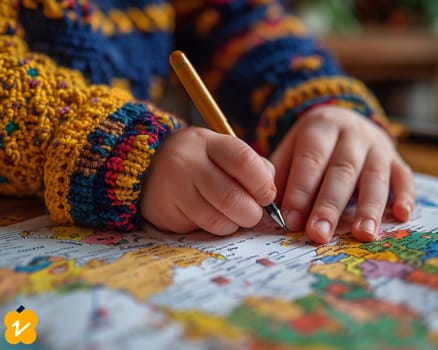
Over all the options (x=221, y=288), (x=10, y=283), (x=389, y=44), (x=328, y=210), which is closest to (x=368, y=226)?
(x=328, y=210)

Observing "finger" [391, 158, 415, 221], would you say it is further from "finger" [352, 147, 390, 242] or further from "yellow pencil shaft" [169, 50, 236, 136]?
"yellow pencil shaft" [169, 50, 236, 136]

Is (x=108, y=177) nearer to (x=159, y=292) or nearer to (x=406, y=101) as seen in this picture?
(x=159, y=292)

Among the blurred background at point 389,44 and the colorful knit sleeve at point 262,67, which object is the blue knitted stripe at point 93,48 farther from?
the blurred background at point 389,44

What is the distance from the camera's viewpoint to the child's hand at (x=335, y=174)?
418 mm

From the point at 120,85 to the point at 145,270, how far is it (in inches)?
13.9

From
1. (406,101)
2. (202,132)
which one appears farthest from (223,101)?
(406,101)

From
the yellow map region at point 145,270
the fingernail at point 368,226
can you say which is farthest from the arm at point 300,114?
the yellow map region at point 145,270

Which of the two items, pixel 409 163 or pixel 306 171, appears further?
pixel 409 163

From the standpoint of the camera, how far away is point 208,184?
1.26 ft

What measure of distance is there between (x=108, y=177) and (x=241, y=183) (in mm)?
102

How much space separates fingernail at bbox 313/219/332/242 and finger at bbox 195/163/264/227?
5cm

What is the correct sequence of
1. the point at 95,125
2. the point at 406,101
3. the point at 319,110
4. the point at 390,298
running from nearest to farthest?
the point at 390,298, the point at 95,125, the point at 319,110, the point at 406,101

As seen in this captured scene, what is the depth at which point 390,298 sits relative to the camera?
0.29 m

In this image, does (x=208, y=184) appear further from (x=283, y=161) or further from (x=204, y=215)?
(x=283, y=161)
